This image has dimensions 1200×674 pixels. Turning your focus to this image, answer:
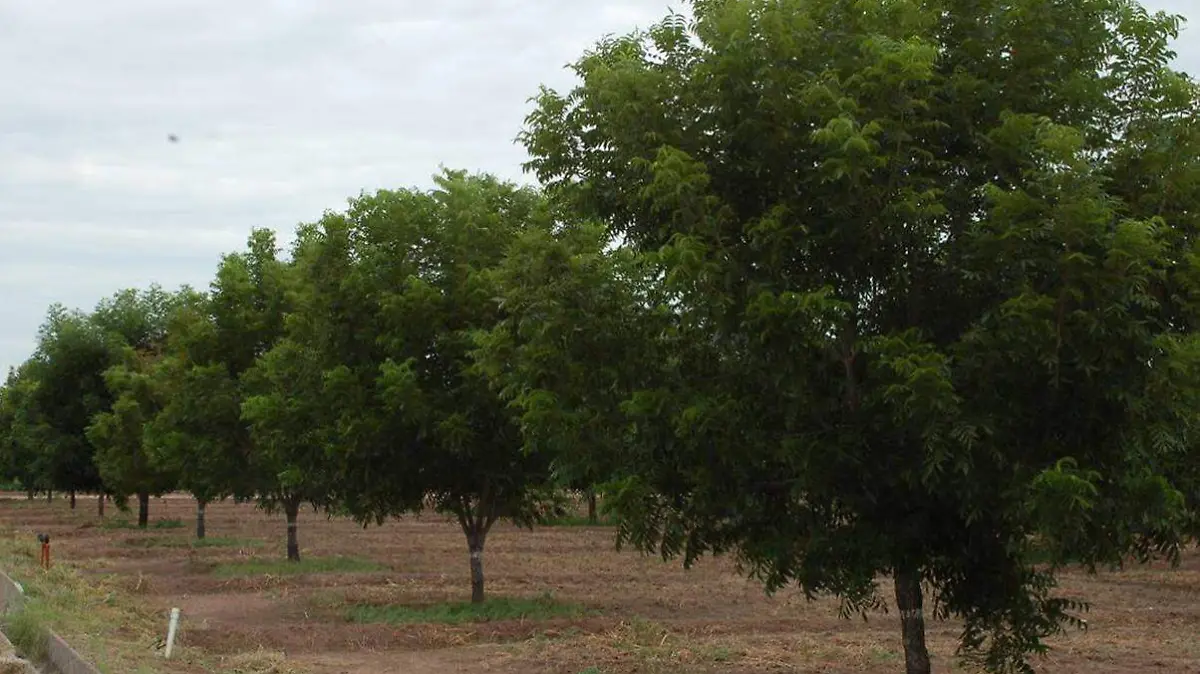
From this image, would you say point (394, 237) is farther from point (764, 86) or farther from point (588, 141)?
point (764, 86)

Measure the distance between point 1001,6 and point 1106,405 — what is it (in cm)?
269

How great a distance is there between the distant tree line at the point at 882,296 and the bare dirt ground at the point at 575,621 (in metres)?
5.68

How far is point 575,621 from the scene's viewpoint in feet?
61.2

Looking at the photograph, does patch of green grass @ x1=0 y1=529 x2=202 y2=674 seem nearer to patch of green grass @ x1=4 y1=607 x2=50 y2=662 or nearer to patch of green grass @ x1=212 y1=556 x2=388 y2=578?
patch of green grass @ x1=4 y1=607 x2=50 y2=662

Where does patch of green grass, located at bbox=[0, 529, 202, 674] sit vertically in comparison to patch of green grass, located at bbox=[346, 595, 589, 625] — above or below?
above

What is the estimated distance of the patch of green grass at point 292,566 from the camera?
28172 millimetres

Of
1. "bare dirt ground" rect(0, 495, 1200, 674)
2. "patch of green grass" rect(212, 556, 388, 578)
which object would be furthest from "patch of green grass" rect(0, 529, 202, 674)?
"patch of green grass" rect(212, 556, 388, 578)

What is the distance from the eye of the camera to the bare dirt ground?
14.9 meters

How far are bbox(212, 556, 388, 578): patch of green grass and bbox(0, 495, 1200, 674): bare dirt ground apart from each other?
43 centimetres

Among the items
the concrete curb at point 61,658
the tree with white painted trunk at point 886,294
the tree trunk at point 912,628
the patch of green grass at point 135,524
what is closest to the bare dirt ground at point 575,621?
the concrete curb at point 61,658

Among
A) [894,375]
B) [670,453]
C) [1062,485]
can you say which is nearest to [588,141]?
[670,453]

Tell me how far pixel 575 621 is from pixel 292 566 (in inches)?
488

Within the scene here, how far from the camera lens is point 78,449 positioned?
5238 centimetres

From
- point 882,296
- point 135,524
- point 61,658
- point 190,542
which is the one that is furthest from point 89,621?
point 135,524
